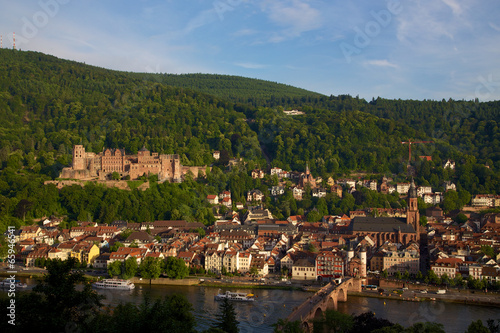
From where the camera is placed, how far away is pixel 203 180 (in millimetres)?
68938

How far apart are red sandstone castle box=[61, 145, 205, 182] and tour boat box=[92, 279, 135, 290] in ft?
87.5

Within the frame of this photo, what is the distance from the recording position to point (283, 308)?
31859 millimetres

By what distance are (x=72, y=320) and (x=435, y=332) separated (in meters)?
14.4

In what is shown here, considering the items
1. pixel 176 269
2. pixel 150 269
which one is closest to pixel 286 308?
pixel 176 269

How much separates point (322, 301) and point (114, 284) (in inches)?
560

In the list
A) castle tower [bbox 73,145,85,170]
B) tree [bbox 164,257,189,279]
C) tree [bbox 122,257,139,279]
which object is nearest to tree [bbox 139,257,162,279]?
tree [bbox 122,257,139,279]

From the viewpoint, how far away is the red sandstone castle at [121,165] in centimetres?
6241

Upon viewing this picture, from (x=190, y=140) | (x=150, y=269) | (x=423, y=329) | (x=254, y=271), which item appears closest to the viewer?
(x=423, y=329)

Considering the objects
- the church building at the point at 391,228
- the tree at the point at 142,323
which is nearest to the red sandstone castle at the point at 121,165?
the church building at the point at 391,228

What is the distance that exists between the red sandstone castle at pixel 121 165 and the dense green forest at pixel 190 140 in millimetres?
2231

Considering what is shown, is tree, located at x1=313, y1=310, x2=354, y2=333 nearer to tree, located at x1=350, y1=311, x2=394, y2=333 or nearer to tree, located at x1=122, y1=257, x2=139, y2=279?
tree, located at x1=350, y1=311, x2=394, y2=333

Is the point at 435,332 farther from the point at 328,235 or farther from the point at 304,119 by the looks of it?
the point at 304,119

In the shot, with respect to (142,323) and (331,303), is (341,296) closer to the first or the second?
(331,303)

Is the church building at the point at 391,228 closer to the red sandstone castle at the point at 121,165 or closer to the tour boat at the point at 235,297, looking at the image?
the tour boat at the point at 235,297
